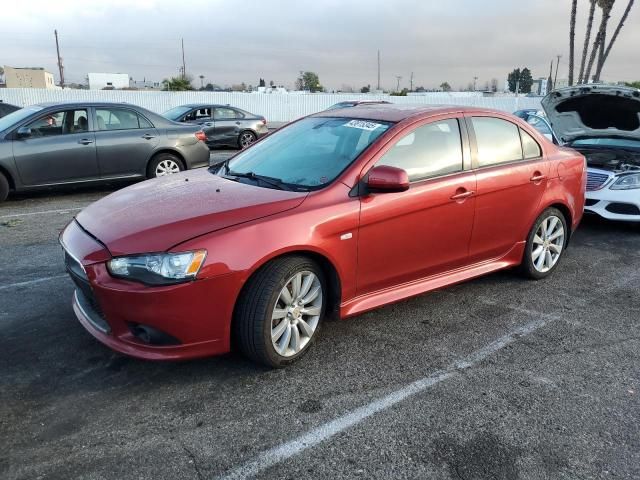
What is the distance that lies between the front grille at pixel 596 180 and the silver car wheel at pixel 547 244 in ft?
6.71

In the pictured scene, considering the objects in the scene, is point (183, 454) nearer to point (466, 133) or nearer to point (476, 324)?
point (476, 324)

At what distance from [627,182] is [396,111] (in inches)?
155

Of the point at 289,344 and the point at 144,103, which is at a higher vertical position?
the point at 144,103

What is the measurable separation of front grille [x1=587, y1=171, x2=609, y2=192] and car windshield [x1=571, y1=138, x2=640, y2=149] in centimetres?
92

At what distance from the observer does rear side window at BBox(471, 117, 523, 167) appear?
4.40 m

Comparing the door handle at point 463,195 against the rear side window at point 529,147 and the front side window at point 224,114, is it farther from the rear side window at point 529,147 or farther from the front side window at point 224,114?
the front side window at point 224,114

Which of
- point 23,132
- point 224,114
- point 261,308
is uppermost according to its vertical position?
point 224,114

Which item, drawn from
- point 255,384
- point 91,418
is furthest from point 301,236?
point 91,418

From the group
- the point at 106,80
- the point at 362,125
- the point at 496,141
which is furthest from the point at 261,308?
the point at 106,80

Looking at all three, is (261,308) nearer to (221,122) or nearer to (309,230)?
(309,230)

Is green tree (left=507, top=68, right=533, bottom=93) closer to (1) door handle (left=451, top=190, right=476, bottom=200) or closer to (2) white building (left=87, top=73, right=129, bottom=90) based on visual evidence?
(2) white building (left=87, top=73, right=129, bottom=90)

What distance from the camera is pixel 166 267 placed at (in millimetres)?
2932

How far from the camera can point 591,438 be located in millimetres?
2762

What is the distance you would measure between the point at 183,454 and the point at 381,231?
6.07ft
